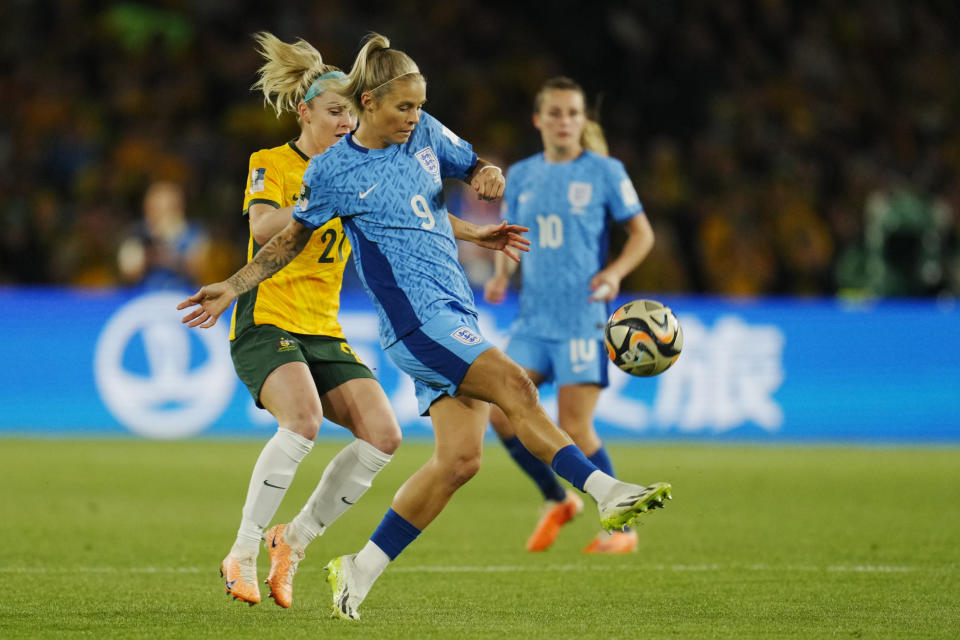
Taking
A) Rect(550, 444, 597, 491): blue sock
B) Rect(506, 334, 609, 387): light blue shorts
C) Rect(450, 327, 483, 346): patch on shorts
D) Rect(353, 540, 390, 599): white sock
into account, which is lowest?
Rect(353, 540, 390, 599): white sock

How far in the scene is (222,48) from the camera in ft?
60.8

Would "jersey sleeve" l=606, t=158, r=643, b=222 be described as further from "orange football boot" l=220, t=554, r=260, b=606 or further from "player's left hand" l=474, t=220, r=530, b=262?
"orange football boot" l=220, t=554, r=260, b=606

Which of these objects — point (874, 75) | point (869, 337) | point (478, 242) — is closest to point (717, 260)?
point (869, 337)

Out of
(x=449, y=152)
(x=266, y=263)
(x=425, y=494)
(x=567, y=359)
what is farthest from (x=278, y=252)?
(x=567, y=359)

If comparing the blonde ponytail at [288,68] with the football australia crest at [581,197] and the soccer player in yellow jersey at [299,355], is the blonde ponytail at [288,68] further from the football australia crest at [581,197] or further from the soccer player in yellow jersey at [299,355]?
the football australia crest at [581,197]

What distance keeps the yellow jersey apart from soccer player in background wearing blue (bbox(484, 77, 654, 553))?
1.95 meters

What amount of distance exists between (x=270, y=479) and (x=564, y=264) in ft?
9.08

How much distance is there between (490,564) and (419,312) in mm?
2187

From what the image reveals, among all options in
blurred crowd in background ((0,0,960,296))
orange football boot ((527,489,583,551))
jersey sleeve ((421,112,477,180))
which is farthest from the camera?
blurred crowd in background ((0,0,960,296))

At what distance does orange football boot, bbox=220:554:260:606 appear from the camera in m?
5.41

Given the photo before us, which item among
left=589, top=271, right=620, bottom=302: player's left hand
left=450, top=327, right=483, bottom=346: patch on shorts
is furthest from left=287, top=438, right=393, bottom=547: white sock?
left=589, top=271, right=620, bottom=302: player's left hand

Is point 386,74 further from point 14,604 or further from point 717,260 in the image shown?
point 717,260

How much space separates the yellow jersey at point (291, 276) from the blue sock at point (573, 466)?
154cm

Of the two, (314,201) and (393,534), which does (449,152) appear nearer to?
(314,201)
